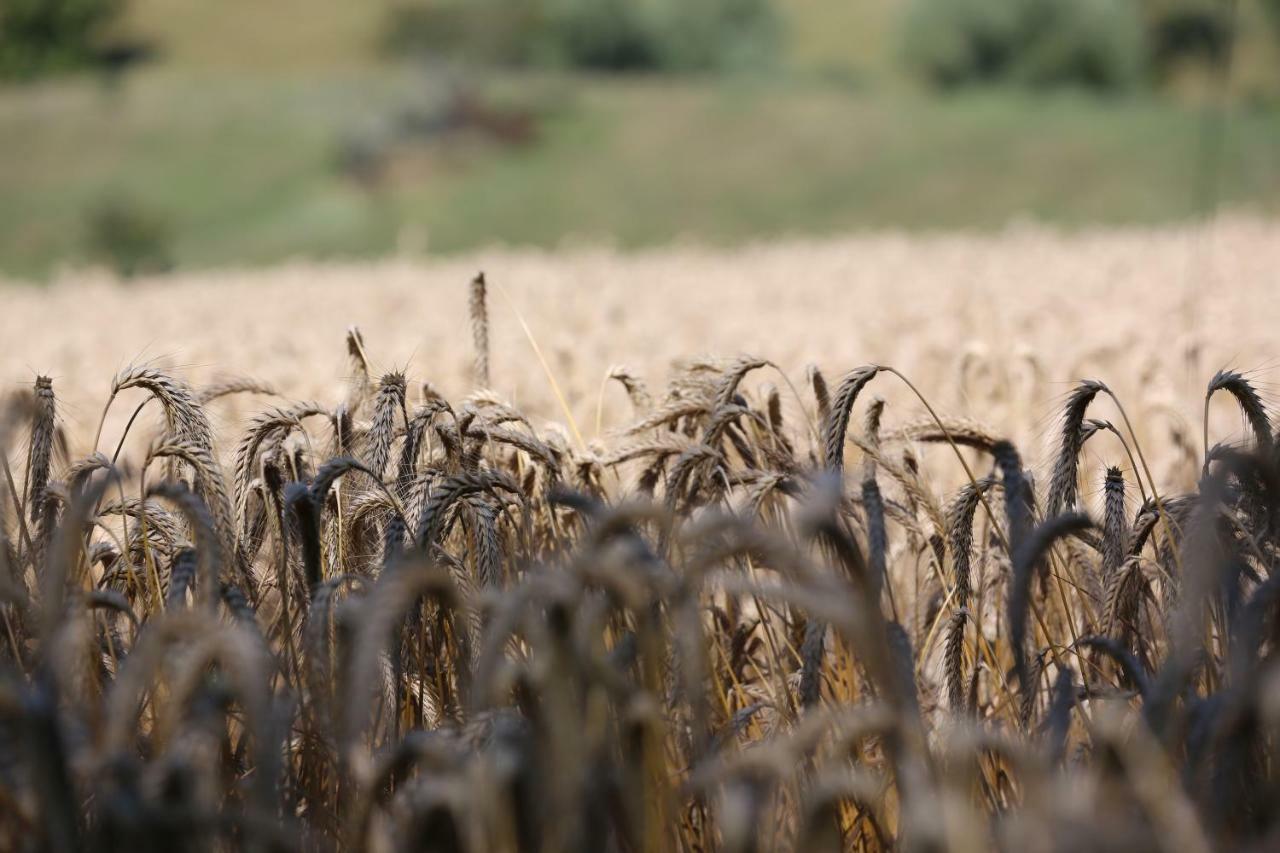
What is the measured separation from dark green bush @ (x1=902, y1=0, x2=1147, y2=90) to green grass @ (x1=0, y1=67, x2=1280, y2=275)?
12.7 m

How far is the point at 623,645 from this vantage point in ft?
5.87

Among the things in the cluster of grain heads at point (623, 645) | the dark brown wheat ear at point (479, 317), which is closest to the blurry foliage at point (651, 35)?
the dark brown wheat ear at point (479, 317)

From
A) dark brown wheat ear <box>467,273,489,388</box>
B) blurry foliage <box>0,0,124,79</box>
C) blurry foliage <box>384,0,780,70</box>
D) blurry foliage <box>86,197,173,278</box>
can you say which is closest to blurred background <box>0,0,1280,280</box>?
blurry foliage <box>86,197,173,278</box>

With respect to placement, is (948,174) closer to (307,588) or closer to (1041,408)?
(1041,408)

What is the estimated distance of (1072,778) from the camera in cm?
169

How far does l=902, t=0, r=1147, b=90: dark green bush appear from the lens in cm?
5006

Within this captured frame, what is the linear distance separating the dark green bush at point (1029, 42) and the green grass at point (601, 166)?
12.7 meters

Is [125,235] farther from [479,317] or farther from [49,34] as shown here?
[49,34]

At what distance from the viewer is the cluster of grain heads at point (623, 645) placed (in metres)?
1.24

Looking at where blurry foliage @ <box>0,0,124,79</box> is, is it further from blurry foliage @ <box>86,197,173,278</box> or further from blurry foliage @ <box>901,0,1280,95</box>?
blurry foliage @ <box>901,0,1280,95</box>

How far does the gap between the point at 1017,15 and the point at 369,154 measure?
2706 cm

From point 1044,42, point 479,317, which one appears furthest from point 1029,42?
point 479,317

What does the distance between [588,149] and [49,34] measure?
3186 centimetres

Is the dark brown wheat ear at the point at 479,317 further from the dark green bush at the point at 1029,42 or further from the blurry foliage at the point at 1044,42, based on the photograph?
the dark green bush at the point at 1029,42
